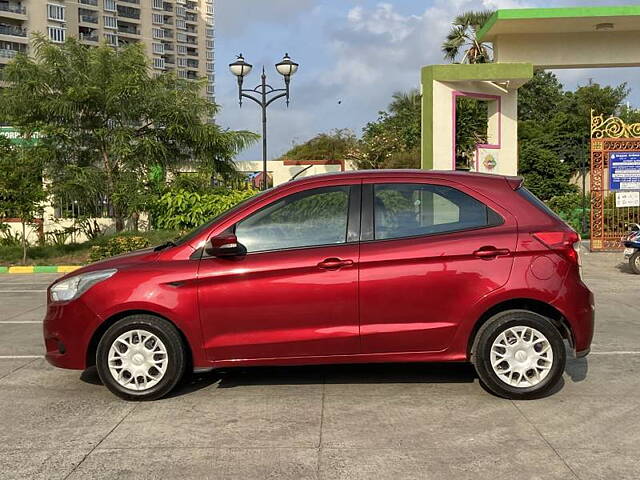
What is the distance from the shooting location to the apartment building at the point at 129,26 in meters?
83.8

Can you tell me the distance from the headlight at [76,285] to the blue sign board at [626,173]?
47.5ft

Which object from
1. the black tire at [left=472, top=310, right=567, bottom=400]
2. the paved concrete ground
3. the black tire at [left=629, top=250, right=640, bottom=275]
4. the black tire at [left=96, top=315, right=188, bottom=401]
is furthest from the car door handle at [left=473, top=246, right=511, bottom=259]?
the black tire at [left=629, top=250, right=640, bottom=275]

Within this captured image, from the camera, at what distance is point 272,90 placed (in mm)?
19781

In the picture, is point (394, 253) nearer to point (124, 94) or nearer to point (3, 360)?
point (3, 360)

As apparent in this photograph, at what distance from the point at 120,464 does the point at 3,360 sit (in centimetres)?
342

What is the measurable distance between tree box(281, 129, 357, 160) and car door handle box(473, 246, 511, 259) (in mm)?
28513

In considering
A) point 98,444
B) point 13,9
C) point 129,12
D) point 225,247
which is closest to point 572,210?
point 225,247

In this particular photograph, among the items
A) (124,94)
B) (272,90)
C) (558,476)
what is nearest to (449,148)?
(272,90)

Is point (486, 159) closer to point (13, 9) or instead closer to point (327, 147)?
point (327, 147)

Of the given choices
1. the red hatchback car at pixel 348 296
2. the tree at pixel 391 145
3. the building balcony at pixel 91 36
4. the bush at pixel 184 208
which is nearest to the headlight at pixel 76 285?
the red hatchback car at pixel 348 296

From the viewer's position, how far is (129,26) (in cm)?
11031

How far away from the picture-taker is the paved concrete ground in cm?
390

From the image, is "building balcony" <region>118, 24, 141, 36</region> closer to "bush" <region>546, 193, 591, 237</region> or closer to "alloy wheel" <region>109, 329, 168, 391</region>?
"bush" <region>546, 193, 591, 237</region>

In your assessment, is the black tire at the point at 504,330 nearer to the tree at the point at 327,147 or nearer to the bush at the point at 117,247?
the bush at the point at 117,247
